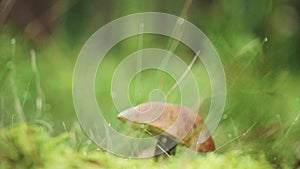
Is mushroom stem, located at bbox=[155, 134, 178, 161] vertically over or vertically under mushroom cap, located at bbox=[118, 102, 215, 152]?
under

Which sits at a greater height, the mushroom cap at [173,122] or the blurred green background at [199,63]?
the mushroom cap at [173,122]

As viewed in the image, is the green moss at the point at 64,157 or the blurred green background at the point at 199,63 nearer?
the green moss at the point at 64,157

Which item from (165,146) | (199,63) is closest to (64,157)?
(165,146)

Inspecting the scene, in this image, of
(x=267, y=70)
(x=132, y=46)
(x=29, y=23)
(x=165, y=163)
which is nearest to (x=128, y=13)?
(x=132, y=46)

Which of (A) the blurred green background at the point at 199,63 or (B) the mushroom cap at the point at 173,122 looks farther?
(A) the blurred green background at the point at 199,63

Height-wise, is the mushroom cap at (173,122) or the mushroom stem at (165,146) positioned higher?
the mushroom cap at (173,122)
